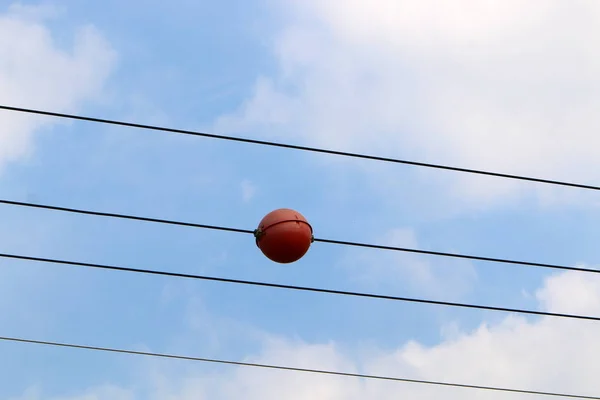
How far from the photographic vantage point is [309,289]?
1218 centimetres

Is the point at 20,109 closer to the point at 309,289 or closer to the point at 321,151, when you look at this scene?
the point at 321,151

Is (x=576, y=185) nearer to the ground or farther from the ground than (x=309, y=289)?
farther from the ground

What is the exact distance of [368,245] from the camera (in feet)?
37.9

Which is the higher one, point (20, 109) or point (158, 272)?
point (20, 109)

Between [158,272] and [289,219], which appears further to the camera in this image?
[158,272]

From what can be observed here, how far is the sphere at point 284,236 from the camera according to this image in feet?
36.0

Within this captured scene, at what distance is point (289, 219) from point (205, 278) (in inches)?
68.9

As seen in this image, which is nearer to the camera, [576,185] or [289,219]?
[289,219]

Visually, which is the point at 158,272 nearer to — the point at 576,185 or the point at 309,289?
the point at 309,289

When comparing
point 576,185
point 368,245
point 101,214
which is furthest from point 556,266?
point 101,214

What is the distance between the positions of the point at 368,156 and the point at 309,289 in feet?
7.22

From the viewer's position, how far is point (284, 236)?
10953 mm

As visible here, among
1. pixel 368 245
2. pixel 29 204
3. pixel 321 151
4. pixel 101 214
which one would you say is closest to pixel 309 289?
pixel 368 245

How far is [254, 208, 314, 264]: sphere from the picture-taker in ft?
36.0
